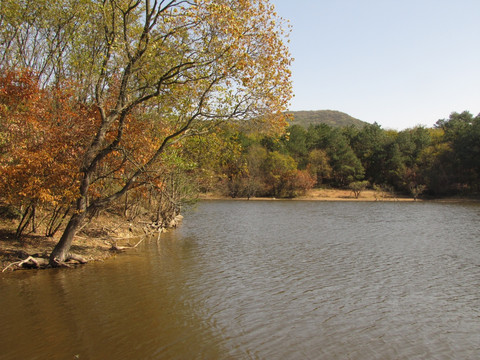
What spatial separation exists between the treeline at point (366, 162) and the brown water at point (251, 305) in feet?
147

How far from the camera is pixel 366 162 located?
86688 mm

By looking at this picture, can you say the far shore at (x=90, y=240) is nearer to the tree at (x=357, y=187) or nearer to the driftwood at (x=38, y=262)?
the driftwood at (x=38, y=262)

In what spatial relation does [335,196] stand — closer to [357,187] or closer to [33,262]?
[357,187]

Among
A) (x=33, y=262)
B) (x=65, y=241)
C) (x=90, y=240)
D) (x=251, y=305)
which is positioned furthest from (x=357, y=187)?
(x=33, y=262)

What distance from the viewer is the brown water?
860cm

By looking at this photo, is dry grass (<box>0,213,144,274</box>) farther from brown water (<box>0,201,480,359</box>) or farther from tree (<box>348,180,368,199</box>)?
tree (<box>348,180,368,199</box>)

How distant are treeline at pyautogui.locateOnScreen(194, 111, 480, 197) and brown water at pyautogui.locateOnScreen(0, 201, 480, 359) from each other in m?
44.8

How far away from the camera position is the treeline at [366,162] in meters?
68.8

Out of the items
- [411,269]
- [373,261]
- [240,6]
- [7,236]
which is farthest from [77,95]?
[411,269]

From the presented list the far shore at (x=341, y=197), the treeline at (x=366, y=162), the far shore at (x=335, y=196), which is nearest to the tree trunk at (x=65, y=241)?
the treeline at (x=366, y=162)

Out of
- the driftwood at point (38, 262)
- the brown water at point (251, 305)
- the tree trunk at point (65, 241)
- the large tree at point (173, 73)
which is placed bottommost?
the brown water at point (251, 305)

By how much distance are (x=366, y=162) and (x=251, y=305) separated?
265 feet

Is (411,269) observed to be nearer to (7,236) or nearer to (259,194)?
(7,236)

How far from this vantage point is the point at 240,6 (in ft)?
44.2
